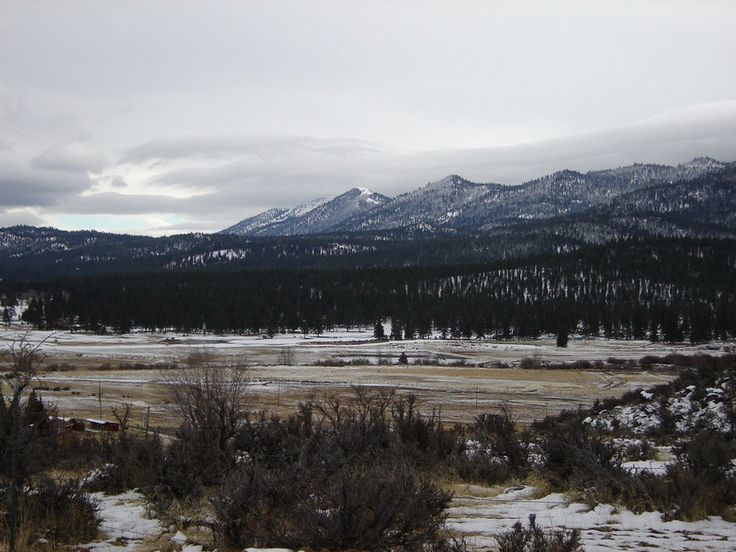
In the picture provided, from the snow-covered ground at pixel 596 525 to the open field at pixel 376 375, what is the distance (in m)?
8.99

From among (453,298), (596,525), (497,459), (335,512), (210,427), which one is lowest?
(497,459)

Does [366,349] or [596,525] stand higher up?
[596,525]

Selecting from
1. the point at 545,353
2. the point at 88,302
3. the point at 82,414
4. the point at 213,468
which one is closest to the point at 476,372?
the point at 545,353

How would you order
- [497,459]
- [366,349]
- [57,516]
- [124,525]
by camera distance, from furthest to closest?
[366,349], [497,459], [124,525], [57,516]

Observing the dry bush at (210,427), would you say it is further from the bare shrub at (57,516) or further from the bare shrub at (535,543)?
the bare shrub at (535,543)

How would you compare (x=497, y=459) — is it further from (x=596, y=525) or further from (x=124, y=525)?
(x=124, y=525)

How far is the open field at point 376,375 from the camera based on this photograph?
37.6m

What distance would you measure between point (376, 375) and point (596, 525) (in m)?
45.9

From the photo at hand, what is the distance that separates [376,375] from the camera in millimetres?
53094

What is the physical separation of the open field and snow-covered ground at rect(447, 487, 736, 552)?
8.99 m

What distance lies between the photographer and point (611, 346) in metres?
92.2

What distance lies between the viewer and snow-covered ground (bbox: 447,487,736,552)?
21.9 ft

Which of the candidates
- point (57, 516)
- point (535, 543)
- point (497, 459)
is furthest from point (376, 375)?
point (535, 543)

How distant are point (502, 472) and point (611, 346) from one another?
87.9 meters
